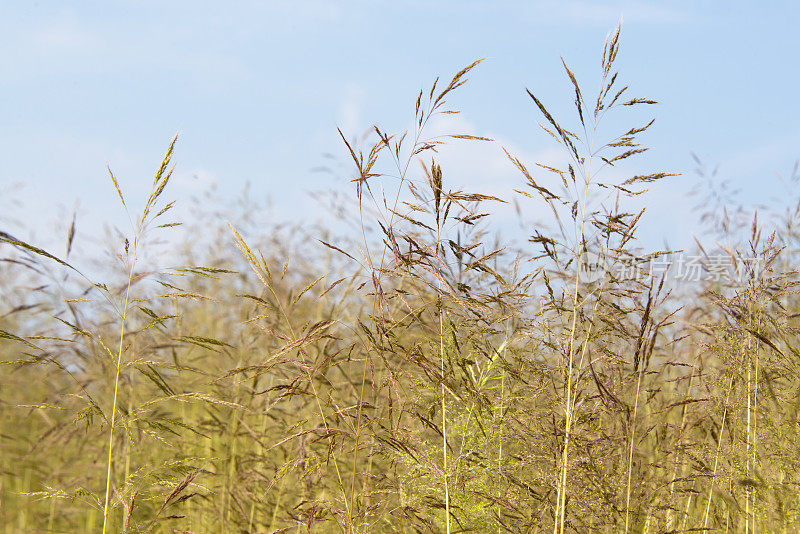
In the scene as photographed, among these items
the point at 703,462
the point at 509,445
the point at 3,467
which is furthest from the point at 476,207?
the point at 3,467

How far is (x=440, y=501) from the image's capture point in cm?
229

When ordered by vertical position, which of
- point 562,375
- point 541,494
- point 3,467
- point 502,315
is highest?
point 502,315

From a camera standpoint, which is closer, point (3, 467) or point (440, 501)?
point (440, 501)

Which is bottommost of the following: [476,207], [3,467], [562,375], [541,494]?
[3,467]

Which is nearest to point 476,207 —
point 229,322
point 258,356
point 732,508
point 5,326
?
point 732,508

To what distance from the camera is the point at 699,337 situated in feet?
11.3

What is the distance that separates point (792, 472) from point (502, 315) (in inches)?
58.3

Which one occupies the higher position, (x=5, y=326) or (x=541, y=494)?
(x=5, y=326)

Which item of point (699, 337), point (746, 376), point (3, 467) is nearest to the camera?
point (746, 376)

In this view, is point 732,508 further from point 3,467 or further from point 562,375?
point 3,467

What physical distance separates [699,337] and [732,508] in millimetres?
893

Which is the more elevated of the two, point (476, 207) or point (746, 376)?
point (476, 207)

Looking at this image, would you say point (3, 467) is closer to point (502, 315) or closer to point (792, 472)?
point (502, 315)

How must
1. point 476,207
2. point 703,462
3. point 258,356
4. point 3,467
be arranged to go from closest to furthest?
point 476,207 < point 703,462 < point 258,356 < point 3,467
